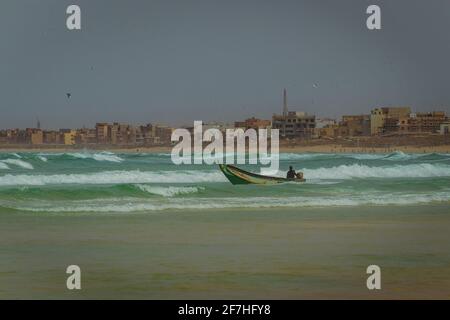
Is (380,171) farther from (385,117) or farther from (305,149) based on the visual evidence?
(305,149)

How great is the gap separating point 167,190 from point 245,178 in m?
1.44

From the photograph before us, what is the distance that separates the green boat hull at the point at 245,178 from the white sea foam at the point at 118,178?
1372 mm

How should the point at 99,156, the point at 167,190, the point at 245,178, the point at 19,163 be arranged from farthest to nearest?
the point at 99,156 < the point at 19,163 < the point at 245,178 < the point at 167,190

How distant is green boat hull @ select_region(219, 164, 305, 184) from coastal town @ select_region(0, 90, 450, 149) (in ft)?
4.84

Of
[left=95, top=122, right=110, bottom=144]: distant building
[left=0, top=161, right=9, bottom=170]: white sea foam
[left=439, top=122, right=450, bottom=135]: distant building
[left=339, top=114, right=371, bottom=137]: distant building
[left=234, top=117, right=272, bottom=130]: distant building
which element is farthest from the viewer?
[left=439, top=122, right=450, bottom=135]: distant building

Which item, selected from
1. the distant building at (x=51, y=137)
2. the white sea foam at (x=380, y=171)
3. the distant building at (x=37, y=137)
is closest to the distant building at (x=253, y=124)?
the white sea foam at (x=380, y=171)

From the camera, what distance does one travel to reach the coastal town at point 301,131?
15.4 m

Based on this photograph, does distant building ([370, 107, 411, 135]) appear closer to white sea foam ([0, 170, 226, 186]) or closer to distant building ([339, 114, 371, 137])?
distant building ([339, 114, 371, 137])

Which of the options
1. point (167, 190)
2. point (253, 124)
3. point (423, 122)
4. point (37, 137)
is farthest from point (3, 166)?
point (423, 122)

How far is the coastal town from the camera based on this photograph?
15414 millimetres

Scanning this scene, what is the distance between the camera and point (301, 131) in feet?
56.5

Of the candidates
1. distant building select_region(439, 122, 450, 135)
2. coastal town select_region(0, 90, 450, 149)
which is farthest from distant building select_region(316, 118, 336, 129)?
distant building select_region(439, 122, 450, 135)

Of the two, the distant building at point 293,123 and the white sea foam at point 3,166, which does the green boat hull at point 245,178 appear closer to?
the distant building at point 293,123

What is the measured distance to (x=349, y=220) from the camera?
356 inches
